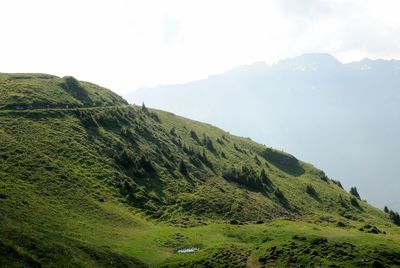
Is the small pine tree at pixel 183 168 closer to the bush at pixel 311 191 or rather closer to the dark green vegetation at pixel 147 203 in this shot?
the dark green vegetation at pixel 147 203

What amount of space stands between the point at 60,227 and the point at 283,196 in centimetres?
7684

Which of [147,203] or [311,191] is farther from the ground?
[311,191]

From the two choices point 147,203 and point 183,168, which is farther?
point 183,168

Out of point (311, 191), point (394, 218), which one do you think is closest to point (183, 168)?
point (311, 191)

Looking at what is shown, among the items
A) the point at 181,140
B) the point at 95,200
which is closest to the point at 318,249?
the point at 95,200

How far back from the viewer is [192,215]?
83.9 metres

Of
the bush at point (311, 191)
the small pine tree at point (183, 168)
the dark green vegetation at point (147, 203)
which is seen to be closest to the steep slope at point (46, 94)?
the dark green vegetation at point (147, 203)

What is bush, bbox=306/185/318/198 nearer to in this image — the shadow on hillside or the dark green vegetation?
the dark green vegetation

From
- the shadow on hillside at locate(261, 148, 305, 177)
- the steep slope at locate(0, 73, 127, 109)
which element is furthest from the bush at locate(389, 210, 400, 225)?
the steep slope at locate(0, 73, 127, 109)

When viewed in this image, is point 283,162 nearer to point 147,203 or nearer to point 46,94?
point 46,94

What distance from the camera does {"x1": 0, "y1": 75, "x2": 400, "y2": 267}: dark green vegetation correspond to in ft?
174

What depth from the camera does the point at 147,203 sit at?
83188 mm

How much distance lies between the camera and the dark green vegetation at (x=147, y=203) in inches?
2083

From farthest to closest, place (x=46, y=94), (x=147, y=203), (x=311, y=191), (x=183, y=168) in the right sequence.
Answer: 1. (x=311, y=191)
2. (x=46, y=94)
3. (x=183, y=168)
4. (x=147, y=203)
